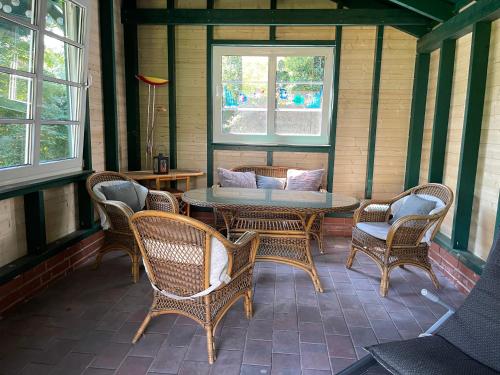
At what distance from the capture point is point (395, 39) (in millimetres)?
4520

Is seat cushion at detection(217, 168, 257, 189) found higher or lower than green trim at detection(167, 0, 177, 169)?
lower

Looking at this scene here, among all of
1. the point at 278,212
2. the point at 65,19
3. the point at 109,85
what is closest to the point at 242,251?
the point at 278,212

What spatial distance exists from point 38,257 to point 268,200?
6.48 ft

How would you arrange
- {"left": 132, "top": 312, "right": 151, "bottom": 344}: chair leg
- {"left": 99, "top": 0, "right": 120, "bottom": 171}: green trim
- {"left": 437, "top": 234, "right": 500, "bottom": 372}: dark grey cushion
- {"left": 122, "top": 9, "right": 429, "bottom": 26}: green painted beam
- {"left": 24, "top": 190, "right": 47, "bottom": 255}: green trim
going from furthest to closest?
{"left": 122, "top": 9, "right": 429, "bottom": 26}: green painted beam → {"left": 99, "top": 0, "right": 120, "bottom": 171}: green trim → {"left": 24, "top": 190, "right": 47, "bottom": 255}: green trim → {"left": 132, "top": 312, "right": 151, "bottom": 344}: chair leg → {"left": 437, "top": 234, "right": 500, "bottom": 372}: dark grey cushion

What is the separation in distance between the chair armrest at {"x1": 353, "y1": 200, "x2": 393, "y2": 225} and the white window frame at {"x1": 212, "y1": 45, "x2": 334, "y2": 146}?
4.48 feet

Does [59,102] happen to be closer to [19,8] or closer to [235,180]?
[19,8]

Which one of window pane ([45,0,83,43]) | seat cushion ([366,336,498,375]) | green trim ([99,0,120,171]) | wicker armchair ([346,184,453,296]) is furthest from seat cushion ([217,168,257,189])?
seat cushion ([366,336,498,375])

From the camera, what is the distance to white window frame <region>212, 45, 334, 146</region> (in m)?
4.68

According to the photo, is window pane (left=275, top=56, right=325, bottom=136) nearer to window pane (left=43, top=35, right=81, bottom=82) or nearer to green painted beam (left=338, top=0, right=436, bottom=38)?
green painted beam (left=338, top=0, right=436, bottom=38)

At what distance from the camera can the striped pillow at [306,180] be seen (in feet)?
14.6

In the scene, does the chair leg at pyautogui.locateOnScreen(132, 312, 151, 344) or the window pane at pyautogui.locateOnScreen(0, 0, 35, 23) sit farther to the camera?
the window pane at pyautogui.locateOnScreen(0, 0, 35, 23)

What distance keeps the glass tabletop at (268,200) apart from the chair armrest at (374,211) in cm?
37

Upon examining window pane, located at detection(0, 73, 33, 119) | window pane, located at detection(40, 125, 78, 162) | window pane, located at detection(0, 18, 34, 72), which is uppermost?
window pane, located at detection(0, 18, 34, 72)

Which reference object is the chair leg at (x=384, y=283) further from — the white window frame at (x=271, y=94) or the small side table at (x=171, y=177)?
the small side table at (x=171, y=177)
